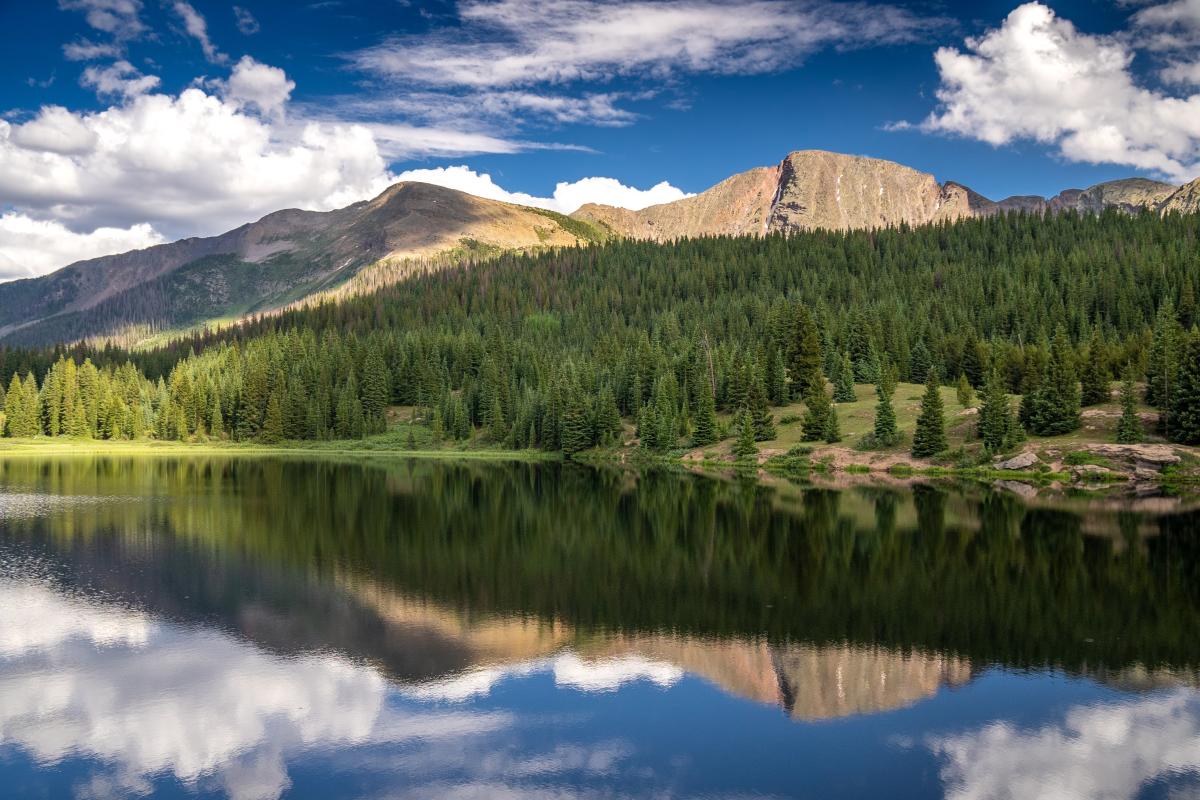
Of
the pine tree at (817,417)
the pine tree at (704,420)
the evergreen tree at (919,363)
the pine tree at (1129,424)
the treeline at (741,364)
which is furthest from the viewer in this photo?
the evergreen tree at (919,363)

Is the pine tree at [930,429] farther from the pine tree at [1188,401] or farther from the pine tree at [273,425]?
the pine tree at [273,425]

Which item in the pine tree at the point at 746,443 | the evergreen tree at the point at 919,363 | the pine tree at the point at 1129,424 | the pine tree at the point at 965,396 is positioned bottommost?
the pine tree at the point at 746,443

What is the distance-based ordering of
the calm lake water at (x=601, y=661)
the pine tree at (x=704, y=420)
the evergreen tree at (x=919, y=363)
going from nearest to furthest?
1. the calm lake water at (x=601, y=661)
2. the pine tree at (x=704, y=420)
3. the evergreen tree at (x=919, y=363)

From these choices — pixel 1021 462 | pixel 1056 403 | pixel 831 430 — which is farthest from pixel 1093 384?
pixel 831 430

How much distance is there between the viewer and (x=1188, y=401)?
85.6m

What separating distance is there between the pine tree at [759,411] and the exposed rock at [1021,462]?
31.8m

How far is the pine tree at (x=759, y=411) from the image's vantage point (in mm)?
115438

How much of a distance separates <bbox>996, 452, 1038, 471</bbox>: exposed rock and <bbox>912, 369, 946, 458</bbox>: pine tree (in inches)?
297

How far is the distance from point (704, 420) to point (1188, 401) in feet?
189

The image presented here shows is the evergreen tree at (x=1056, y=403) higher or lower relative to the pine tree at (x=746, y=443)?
higher

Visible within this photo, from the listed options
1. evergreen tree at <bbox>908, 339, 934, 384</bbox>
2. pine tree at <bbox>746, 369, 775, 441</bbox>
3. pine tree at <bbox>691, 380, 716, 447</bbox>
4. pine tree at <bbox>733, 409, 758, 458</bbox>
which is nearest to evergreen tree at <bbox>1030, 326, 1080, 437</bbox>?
pine tree at <bbox>746, 369, 775, 441</bbox>

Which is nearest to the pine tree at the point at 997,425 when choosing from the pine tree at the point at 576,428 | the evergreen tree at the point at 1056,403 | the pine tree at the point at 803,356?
the evergreen tree at the point at 1056,403

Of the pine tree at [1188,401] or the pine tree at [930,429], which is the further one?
the pine tree at [930,429]

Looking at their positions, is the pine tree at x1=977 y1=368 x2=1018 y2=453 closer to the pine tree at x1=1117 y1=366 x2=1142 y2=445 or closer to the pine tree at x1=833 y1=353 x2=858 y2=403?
the pine tree at x1=1117 y1=366 x2=1142 y2=445
